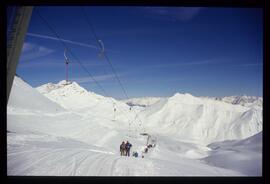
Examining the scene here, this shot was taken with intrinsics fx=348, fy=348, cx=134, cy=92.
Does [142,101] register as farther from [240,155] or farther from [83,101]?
[240,155]

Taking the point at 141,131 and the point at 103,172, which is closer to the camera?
the point at 103,172

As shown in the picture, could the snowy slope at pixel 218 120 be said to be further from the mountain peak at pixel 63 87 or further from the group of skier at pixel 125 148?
the mountain peak at pixel 63 87

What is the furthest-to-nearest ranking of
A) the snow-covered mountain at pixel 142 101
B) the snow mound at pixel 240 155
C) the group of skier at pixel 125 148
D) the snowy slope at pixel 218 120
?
the snow-covered mountain at pixel 142 101
the group of skier at pixel 125 148
the snowy slope at pixel 218 120
the snow mound at pixel 240 155

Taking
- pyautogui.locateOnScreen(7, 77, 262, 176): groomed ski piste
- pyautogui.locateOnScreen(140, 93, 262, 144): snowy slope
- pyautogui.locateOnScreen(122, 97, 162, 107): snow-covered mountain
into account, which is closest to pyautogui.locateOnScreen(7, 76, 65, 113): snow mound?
pyautogui.locateOnScreen(7, 77, 262, 176): groomed ski piste

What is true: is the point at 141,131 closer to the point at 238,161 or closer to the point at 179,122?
the point at 179,122

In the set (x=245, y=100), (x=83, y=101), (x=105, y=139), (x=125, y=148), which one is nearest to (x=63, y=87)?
(x=83, y=101)

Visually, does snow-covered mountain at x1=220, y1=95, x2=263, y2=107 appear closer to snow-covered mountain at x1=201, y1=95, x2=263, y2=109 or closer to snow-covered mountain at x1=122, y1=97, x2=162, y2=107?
snow-covered mountain at x1=201, y1=95, x2=263, y2=109

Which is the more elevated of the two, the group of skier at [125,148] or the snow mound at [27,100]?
the snow mound at [27,100]

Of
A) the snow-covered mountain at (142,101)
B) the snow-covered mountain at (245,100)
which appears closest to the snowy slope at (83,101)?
the snow-covered mountain at (142,101)
